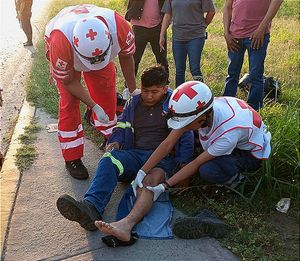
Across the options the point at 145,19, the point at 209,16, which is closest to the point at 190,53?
the point at 209,16

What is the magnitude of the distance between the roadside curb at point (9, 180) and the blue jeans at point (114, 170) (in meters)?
0.63

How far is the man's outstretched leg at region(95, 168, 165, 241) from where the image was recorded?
9.14ft

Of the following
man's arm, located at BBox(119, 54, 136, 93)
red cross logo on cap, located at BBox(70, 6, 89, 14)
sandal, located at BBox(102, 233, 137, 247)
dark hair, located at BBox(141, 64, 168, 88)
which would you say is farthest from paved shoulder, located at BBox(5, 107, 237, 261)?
red cross logo on cap, located at BBox(70, 6, 89, 14)

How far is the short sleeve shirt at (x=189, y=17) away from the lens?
478cm

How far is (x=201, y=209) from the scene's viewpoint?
316 cm

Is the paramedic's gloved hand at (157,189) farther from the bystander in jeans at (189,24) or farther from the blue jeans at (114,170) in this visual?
the bystander in jeans at (189,24)

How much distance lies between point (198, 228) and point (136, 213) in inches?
17.5

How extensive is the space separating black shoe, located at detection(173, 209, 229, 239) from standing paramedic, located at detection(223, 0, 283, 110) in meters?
1.92

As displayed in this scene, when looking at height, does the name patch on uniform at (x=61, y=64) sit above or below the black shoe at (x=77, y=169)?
above

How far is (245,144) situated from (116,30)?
1.41m

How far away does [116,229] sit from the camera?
9.17 feet

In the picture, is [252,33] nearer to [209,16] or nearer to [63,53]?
[209,16]

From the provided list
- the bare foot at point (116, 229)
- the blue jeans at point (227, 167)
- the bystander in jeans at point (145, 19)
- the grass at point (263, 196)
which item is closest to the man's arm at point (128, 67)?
the grass at point (263, 196)

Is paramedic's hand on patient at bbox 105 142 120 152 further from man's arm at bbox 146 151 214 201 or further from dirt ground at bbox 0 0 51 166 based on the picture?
dirt ground at bbox 0 0 51 166
